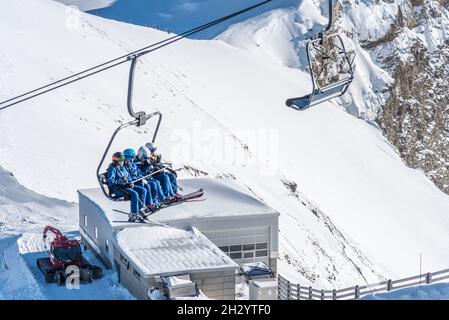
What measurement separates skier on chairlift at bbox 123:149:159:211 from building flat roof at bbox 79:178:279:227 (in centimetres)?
224

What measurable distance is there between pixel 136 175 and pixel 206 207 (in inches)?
204

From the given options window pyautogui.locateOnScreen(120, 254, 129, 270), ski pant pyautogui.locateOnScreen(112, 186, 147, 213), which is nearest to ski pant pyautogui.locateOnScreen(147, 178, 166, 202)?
ski pant pyautogui.locateOnScreen(112, 186, 147, 213)

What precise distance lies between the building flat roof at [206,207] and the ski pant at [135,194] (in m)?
2.34

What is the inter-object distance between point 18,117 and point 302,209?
20.2 metres

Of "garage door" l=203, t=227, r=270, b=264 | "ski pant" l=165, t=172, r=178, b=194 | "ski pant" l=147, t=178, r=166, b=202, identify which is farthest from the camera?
"garage door" l=203, t=227, r=270, b=264

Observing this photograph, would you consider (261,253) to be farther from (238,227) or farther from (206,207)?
(206,207)

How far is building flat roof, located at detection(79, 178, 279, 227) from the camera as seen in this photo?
75.0 feet

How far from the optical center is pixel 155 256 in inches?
784

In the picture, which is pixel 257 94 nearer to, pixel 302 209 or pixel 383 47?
pixel 302 209

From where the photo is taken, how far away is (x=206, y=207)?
24.1 m

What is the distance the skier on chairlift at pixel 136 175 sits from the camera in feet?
62.9

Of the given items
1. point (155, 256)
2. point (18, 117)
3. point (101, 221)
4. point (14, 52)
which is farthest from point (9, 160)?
point (14, 52)

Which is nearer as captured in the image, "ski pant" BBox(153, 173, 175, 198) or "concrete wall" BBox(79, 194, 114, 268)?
"ski pant" BBox(153, 173, 175, 198)

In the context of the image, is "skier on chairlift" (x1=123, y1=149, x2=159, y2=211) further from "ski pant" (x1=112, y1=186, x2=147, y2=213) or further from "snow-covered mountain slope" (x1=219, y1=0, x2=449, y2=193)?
"snow-covered mountain slope" (x1=219, y1=0, x2=449, y2=193)
